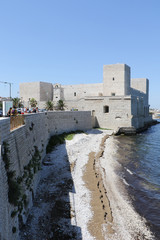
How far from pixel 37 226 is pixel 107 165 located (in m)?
8.11

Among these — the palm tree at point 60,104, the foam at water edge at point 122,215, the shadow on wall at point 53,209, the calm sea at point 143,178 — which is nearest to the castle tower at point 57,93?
the palm tree at point 60,104

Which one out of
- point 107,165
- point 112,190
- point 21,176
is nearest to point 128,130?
point 107,165

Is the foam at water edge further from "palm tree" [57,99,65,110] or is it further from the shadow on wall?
"palm tree" [57,99,65,110]

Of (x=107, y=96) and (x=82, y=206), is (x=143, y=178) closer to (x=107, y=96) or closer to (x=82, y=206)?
(x=82, y=206)

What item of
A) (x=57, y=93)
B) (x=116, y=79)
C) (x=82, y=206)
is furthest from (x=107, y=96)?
(x=82, y=206)

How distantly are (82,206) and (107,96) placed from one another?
23.3 m

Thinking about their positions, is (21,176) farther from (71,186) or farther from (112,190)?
(112,190)

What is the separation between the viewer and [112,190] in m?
10.8

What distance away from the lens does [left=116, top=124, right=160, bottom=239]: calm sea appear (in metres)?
9.02

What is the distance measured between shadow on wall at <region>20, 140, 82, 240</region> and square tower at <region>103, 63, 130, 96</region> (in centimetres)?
2356

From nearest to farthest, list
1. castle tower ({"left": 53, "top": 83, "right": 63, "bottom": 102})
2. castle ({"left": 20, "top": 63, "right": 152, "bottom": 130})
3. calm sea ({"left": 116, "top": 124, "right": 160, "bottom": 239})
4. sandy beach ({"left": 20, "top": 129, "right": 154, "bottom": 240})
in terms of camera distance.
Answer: sandy beach ({"left": 20, "top": 129, "right": 154, "bottom": 240}) → calm sea ({"left": 116, "top": 124, "right": 160, "bottom": 239}) → castle ({"left": 20, "top": 63, "right": 152, "bottom": 130}) → castle tower ({"left": 53, "top": 83, "right": 63, "bottom": 102})

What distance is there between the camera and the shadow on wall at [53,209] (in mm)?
7043

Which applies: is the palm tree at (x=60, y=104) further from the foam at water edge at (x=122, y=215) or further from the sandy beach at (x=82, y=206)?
the foam at water edge at (x=122, y=215)

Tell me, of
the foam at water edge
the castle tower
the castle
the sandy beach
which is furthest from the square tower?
the foam at water edge
